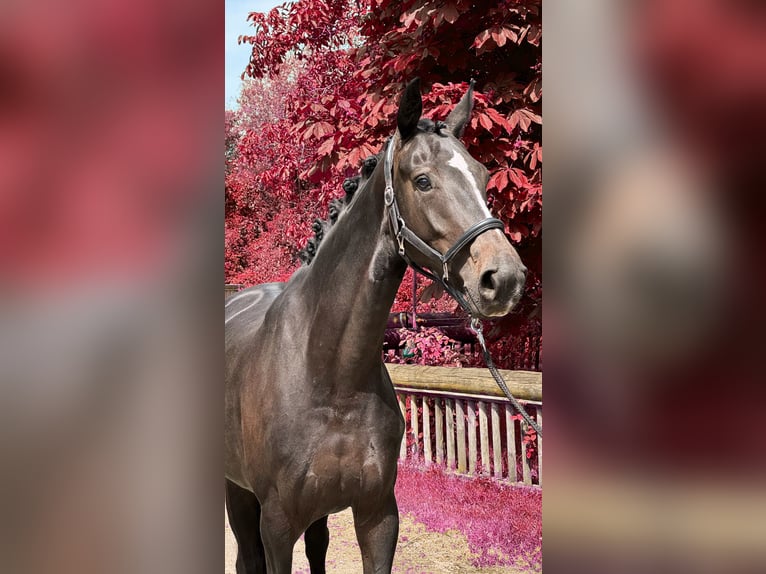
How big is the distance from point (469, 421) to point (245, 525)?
282 centimetres

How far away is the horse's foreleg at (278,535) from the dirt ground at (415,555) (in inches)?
94.5

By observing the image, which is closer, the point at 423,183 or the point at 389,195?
the point at 423,183

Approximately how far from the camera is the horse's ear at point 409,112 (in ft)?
8.71

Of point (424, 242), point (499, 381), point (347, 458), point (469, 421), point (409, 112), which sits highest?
point (409, 112)

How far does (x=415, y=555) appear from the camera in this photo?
17.6ft

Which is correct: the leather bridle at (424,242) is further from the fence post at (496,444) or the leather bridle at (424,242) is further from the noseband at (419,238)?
the fence post at (496,444)

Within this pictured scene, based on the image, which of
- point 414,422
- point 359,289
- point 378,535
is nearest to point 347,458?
point 378,535

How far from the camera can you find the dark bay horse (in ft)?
8.44

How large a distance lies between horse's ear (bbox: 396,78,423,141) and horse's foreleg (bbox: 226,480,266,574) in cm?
232
